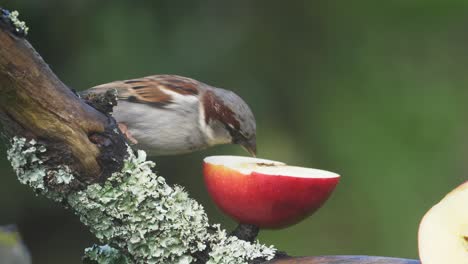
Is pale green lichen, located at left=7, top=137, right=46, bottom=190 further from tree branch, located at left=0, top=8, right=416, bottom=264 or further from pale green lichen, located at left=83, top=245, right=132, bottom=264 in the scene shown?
pale green lichen, located at left=83, top=245, right=132, bottom=264

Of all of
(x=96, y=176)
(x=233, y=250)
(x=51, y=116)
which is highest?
A: (x=51, y=116)

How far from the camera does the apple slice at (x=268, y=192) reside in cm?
149

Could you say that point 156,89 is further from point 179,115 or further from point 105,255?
point 105,255

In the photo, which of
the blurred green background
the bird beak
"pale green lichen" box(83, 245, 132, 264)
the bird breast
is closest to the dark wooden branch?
"pale green lichen" box(83, 245, 132, 264)

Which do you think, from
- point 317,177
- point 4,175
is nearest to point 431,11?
point 4,175

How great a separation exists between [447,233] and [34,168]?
2.13ft

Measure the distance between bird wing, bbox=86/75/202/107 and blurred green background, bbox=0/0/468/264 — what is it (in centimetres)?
54

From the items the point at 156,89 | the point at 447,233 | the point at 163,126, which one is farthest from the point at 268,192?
the point at 156,89

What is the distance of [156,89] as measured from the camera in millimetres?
2521

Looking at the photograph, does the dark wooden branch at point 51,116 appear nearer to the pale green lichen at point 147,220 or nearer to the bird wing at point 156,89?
the pale green lichen at point 147,220

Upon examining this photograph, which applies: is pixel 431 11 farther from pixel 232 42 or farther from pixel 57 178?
pixel 57 178

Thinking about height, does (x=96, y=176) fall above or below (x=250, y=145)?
above

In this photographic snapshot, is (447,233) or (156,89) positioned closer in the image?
(447,233)

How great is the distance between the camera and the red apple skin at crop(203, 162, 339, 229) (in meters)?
1.49
